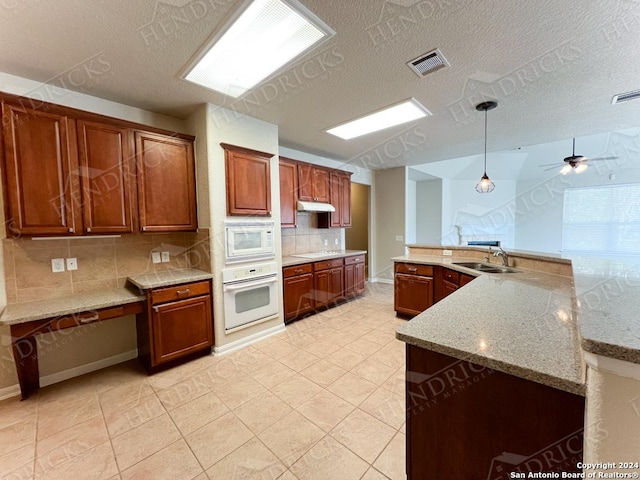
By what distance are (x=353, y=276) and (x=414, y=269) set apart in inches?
52.1

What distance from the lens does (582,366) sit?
0.83 meters

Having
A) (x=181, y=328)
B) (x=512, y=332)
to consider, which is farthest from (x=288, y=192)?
(x=512, y=332)

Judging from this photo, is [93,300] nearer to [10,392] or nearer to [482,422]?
[10,392]

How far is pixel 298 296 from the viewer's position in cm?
367

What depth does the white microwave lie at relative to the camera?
9.36 ft

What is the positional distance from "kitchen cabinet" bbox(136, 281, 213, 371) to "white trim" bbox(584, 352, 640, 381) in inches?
110

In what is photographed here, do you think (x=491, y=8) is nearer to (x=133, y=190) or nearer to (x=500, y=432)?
(x=500, y=432)

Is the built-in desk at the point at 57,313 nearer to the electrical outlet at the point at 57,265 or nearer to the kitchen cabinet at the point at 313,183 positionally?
the electrical outlet at the point at 57,265

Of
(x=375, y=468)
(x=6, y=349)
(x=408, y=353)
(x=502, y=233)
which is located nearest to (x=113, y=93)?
(x=6, y=349)

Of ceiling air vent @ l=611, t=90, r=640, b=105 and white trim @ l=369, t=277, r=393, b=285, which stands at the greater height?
ceiling air vent @ l=611, t=90, r=640, b=105

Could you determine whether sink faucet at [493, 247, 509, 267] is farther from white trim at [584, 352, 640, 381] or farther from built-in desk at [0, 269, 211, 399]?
built-in desk at [0, 269, 211, 399]

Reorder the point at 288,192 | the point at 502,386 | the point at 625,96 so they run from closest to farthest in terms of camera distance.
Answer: the point at 502,386, the point at 625,96, the point at 288,192

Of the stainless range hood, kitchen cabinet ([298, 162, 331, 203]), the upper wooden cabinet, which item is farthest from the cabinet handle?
kitchen cabinet ([298, 162, 331, 203])

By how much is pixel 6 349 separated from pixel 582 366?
366cm
